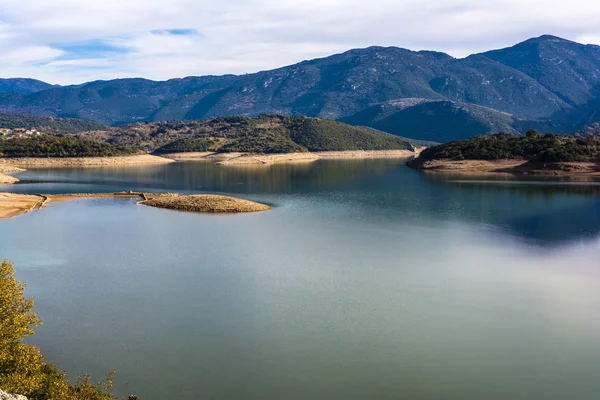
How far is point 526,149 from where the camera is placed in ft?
454

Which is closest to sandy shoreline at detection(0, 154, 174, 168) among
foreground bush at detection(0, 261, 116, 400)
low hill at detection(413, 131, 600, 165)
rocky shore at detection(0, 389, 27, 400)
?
low hill at detection(413, 131, 600, 165)

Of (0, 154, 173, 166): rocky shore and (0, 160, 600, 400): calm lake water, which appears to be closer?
(0, 160, 600, 400): calm lake water

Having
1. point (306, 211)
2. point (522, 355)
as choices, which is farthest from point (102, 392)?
point (306, 211)

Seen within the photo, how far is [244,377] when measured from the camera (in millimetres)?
23203

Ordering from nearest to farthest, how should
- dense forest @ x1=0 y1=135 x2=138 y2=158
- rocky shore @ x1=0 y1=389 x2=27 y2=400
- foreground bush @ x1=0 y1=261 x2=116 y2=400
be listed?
rocky shore @ x1=0 y1=389 x2=27 y2=400
foreground bush @ x1=0 y1=261 x2=116 y2=400
dense forest @ x1=0 y1=135 x2=138 y2=158

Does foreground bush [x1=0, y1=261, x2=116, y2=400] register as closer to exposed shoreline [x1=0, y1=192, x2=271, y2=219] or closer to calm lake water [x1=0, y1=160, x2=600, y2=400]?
calm lake water [x1=0, y1=160, x2=600, y2=400]

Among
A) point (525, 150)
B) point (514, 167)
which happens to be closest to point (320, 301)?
point (514, 167)

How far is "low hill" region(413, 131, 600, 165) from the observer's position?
126669 mm

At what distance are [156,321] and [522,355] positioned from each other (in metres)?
18.1

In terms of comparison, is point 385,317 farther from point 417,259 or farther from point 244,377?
point 417,259

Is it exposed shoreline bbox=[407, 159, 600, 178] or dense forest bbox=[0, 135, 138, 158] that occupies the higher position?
dense forest bbox=[0, 135, 138, 158]

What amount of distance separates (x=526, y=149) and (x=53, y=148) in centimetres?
13103

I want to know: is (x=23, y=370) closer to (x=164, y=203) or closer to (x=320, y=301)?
(x=320, y=301)

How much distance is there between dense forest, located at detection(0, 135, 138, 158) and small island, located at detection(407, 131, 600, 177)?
3694 inches
